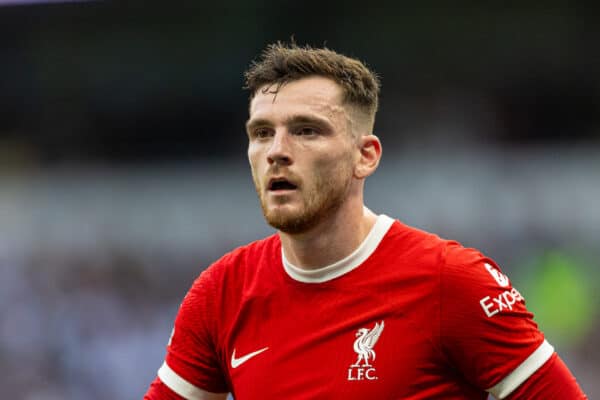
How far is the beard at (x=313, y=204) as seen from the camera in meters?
2.13

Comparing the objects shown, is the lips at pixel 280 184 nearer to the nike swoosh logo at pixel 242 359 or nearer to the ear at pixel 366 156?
the ear at pixel 366 156

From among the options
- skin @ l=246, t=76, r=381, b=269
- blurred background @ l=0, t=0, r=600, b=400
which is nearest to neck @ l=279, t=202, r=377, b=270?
skin @ l=246, t=76, r=381, b=269

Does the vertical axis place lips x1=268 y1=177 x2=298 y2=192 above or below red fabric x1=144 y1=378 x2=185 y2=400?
above

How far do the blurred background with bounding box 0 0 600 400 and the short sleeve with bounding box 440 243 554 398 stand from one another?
4618 mm

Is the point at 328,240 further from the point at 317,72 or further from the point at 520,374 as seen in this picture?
the point at 520,374

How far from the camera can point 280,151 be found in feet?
6.97

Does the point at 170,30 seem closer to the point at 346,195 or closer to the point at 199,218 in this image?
the point at 199,218

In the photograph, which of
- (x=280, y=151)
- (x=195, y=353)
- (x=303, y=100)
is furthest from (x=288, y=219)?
(x=195, y=353)

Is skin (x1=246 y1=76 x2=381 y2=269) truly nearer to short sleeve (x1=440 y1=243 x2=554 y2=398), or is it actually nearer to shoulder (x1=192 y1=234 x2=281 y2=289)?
shoulder (x1=192 y1=234 x2=281 y2=289)

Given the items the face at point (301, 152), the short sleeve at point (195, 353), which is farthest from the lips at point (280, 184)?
the short sleeve at point (195, 353)

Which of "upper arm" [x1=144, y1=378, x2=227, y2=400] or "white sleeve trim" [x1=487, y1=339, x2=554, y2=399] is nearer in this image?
"white sleeve trim" [x1=487, y1=339, x2=554, y2=399]

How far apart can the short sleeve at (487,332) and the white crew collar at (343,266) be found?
255 mm

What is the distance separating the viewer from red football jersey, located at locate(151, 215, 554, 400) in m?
2.01

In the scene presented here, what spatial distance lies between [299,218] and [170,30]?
5785 mm
